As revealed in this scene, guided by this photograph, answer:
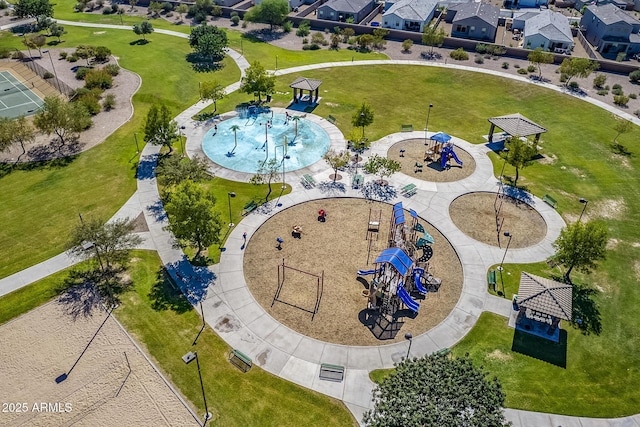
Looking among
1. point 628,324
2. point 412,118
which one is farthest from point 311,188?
point 628,324

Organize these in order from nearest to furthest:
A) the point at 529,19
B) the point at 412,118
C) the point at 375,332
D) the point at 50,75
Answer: the point at 375,332 → the point at 412,118 → the point at 50,75 → the point at 529,19

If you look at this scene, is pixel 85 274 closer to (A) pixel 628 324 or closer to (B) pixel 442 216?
(B) pixel 442 216

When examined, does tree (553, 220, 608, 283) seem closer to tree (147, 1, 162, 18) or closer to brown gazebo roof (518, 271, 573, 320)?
brown gazebo roof (518, 271, 573, 320)

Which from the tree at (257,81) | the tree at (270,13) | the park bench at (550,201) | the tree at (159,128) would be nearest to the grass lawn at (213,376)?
the tree at (159,128)

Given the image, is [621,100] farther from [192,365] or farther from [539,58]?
[192,365]

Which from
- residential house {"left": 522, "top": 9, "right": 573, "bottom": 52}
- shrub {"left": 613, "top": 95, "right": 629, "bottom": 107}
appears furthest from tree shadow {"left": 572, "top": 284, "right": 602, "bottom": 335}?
residential house {"left": 522, "top": 9, "right": 573, "bottom": 52}
